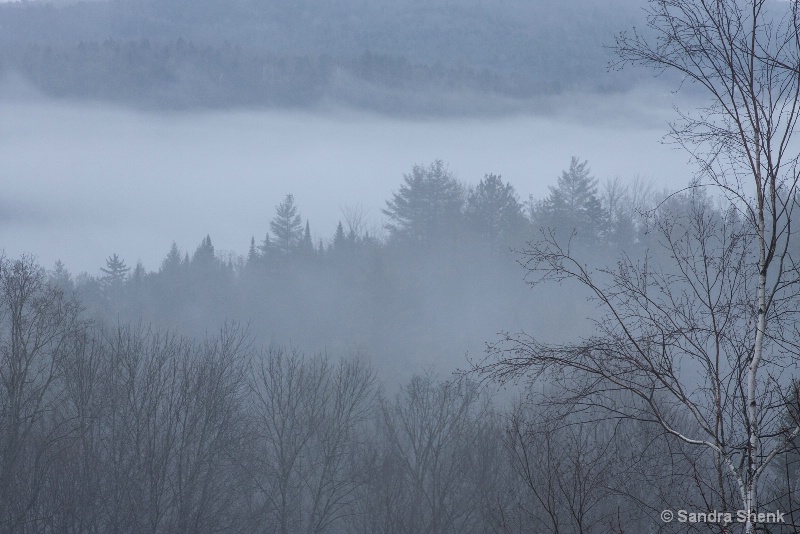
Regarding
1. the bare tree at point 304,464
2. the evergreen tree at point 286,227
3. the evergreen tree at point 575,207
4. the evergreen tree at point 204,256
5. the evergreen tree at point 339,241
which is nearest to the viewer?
the bare tree at point 304,464

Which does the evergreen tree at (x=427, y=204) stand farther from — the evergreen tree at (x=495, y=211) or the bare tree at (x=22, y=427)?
the bare tree at (x=22, y=427)

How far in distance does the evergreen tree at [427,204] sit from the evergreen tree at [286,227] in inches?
702

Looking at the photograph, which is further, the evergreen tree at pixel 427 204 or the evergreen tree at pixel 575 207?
the evergreen tree at pixel 427 204

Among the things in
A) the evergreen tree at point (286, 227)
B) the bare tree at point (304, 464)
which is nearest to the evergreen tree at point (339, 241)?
the evergreen tree at point (286, 227)

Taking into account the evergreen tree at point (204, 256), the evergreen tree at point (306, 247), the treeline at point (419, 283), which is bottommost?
the treeline at point (419, 283)

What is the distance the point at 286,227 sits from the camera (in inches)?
3659

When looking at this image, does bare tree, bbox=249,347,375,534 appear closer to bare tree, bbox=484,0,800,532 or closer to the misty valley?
the misty valley

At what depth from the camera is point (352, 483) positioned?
108 ft

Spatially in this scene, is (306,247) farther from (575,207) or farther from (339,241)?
(575,207)

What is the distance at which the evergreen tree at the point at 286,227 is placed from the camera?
303 ft

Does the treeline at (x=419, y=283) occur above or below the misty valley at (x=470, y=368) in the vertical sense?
above

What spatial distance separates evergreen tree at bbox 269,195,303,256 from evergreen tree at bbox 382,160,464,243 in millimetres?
17826

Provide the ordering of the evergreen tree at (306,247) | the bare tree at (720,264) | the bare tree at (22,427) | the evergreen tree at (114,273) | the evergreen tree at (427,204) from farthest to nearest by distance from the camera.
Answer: the evergreen tree at (114,273)
the evergreen tree at (306,247)
the evergreen tree at (427,204)
the bare tree at (22,427)
the bare tree at (720,264)

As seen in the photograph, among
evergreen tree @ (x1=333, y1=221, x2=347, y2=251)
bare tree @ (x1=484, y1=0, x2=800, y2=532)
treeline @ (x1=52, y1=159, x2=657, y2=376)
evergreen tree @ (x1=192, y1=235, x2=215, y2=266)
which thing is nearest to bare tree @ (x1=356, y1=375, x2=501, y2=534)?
bare tree @ (x1=484, y1=0, x2=800, y2=532)
